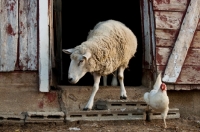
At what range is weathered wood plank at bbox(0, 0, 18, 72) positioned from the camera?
703cm

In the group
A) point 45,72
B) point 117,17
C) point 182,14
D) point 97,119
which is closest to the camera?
point 97,119

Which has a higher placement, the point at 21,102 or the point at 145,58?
the point at 145,58

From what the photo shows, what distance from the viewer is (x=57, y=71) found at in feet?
27.3

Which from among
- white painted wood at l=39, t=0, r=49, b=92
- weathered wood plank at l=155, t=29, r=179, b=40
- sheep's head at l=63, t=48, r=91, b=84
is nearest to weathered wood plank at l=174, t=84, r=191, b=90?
weathered wood plank at l=155, t=29, r=179, b=40

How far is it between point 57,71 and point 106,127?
2.36 metres

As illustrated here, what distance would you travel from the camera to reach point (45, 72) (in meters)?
7.06

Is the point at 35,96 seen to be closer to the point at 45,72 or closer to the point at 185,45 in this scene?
the point at 45,72

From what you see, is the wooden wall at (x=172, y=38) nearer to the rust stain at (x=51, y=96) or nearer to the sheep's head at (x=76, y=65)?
the sheep's head at (x=76, y=65)

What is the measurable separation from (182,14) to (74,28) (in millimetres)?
5304

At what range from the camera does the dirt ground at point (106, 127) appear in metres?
6.14

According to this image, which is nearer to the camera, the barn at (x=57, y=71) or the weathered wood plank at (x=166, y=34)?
the barn at (x=57, y=71)

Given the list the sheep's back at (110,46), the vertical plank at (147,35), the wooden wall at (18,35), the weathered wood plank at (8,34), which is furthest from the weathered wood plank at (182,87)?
the weathered wood plank at (8,34)

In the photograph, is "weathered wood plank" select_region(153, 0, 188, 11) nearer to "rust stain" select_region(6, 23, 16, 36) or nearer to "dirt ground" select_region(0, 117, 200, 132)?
"dirt ground" select_region(0, 117, 200, 132)

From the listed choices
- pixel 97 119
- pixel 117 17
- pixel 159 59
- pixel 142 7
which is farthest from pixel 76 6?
pixel 97 119
